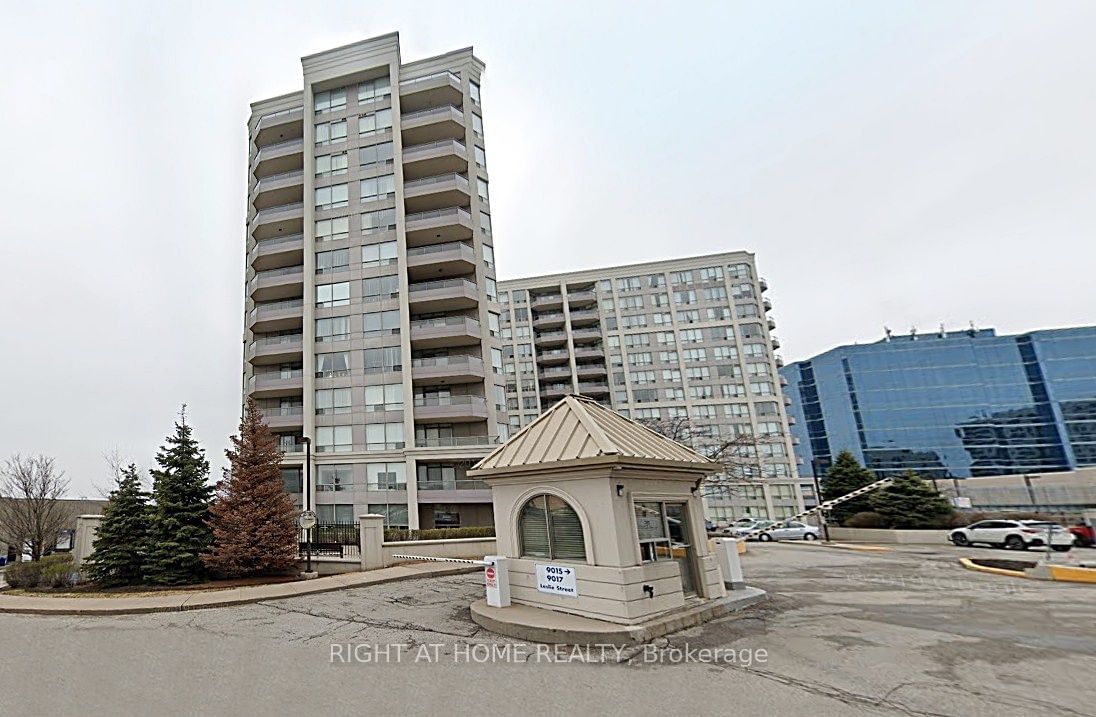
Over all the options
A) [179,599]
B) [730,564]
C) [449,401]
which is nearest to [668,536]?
[730,564]

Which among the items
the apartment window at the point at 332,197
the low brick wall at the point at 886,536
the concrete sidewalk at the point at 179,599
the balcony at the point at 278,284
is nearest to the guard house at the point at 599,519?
the concrete sidewalk at the point at 179,599

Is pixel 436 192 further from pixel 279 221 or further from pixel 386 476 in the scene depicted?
pixel 386 476

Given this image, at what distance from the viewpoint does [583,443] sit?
400 inches

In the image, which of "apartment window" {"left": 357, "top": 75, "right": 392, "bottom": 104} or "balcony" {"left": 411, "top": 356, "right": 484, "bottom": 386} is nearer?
"balcony" {"left": 411, "top": 356, "right": 484, "bottom": 386}

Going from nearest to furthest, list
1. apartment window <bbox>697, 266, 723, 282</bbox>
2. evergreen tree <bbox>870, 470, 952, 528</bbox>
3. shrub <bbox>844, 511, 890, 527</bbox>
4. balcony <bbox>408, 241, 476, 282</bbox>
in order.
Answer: evergreen tree <bbox>870, 470, 952, 528</bbox> → shrub <bbox>844, 511, 890, 527</bbox> → balcony <bbox>408, 241, 476, 282</bbox> → apartment window <bbox>697, 266, 723, 282</bbox>

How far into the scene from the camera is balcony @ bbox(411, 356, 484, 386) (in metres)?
34.6

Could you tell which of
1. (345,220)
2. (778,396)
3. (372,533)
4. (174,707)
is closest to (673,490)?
(174,707)

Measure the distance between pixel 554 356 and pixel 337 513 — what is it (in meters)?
35.9

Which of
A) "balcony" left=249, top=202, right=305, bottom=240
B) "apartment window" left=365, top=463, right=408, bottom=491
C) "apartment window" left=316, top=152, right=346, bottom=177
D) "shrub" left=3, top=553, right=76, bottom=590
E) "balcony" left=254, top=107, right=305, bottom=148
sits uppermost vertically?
"balcony" left=254, top=107, right=305, bottom=148

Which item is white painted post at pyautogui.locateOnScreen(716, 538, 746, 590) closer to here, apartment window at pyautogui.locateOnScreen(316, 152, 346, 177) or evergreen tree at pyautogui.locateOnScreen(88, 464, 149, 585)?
evergreen tree at pyautogui.locateOnScreen(88, 464, 149, 585)

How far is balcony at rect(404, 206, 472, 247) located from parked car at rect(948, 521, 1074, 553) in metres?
32.8

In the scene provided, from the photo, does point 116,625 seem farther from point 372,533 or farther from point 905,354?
point 905,354

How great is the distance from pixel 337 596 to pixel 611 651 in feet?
27.5

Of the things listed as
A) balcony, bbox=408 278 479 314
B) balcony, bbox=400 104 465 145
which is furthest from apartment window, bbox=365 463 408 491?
balcony, bbox=400 104 465 145
